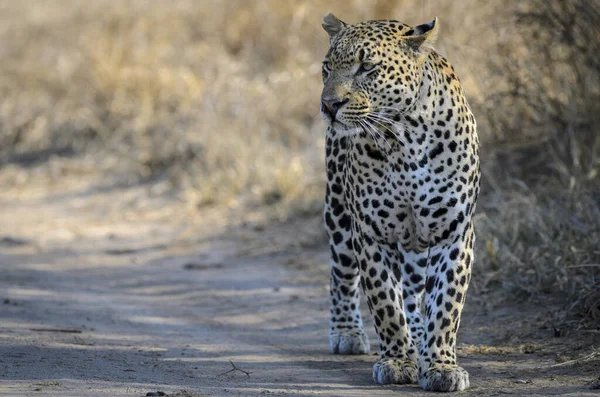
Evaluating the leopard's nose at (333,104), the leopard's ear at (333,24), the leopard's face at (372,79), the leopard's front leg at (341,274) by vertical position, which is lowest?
the leopard's front leg at (341,274)

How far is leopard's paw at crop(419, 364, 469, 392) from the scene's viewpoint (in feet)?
16.6

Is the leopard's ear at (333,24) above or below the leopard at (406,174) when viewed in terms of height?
above

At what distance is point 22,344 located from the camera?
5777 millimetres

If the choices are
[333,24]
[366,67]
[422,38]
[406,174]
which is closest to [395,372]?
[406,174]

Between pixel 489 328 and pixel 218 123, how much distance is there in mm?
6211

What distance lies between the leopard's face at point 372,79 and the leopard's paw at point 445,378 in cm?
126

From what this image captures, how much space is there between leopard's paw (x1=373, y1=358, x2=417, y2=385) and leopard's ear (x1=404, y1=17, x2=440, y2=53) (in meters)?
1.59

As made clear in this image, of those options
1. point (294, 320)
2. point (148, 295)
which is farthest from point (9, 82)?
point (294, 320)

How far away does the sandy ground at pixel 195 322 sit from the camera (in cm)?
522

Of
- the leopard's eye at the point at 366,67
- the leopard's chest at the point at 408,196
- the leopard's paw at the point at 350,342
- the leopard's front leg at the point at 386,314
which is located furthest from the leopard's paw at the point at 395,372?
the leopard's eye at the point at 366,67

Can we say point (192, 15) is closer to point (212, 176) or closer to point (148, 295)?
point (212, 176)

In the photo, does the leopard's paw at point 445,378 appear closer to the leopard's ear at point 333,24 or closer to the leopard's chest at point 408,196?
the leopard's chest at point 408,196

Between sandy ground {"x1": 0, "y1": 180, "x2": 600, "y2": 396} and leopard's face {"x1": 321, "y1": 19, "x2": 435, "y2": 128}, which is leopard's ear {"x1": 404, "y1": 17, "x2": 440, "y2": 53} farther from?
sandy ground {"x1": 0, "y1": 180, "x2": 600, "y2": 396}

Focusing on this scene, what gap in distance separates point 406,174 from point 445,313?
2.35 feet
